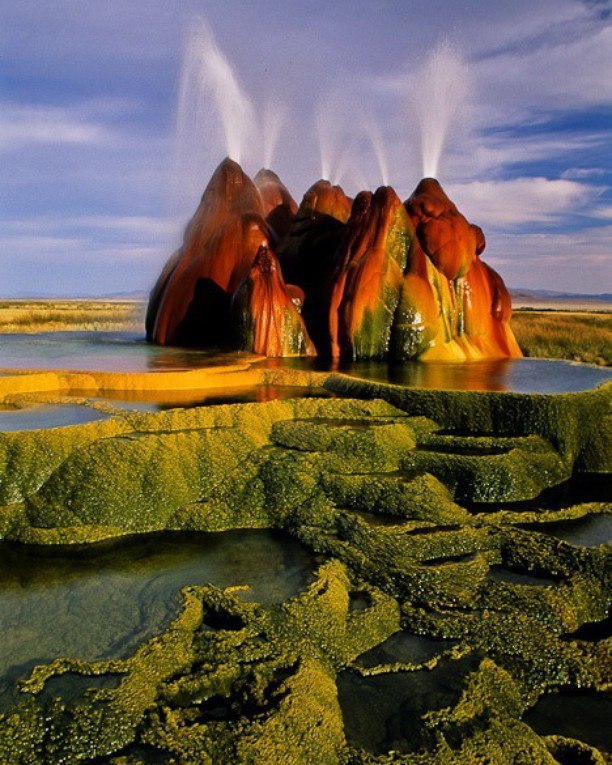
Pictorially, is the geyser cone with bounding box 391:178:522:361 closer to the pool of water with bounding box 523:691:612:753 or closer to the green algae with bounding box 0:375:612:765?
the green algae with bounding box 0:375:612:765

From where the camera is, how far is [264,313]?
14.3 metres

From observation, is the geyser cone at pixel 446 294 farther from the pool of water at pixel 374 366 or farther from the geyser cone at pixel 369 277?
the pool of water at pixel 374 366

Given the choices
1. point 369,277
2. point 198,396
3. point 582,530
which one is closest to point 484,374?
point 369,277

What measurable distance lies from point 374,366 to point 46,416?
22.8ft

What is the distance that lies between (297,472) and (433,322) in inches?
343

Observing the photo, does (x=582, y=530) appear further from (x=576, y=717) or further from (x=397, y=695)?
(x=397, y=695)

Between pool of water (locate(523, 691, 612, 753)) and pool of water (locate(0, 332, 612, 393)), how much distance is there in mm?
5959

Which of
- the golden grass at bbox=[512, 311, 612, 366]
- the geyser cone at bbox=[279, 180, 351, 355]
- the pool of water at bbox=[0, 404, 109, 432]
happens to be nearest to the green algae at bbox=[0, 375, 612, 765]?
the pool of water at bbox=[0, 404, 109, 432]

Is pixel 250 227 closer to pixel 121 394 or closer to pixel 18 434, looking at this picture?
pixel 121 394

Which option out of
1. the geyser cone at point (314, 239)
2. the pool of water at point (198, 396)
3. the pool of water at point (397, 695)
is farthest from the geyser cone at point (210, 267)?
the pool of water at point (397, 695)

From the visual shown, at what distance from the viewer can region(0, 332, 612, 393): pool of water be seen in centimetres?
1058

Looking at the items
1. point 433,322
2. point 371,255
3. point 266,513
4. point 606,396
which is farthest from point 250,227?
point 266,513

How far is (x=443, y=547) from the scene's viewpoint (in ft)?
18.7

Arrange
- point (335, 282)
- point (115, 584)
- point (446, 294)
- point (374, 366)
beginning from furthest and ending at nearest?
point (446, 294)
point (335, 282)
point (374, 366)
point (115, 584)
